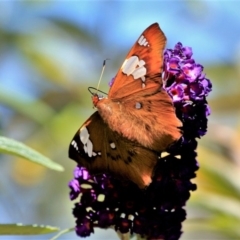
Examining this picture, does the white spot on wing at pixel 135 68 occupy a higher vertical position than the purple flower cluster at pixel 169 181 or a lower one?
higher

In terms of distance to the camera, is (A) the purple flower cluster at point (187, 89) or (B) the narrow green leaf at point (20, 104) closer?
(A) the purple flower cluster at point (187, 89)

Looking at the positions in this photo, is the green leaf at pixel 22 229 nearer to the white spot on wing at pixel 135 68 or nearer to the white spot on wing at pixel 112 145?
the white spot on wing at pixel 112 145

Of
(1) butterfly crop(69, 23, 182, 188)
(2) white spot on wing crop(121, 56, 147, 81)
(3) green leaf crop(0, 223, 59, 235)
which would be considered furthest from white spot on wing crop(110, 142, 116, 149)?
(3) green leaf crop(0, 223, 59, 235)

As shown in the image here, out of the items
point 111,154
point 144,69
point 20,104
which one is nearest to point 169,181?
point 111,154

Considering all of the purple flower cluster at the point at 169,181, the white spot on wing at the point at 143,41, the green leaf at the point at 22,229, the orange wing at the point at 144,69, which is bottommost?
the green leaf at the point at 22,229

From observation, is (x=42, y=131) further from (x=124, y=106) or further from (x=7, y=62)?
(x=124, y=106)

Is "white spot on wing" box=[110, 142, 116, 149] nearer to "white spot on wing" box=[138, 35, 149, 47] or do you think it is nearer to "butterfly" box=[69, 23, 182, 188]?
"butterfly" box=[69, 23, 182, 188]

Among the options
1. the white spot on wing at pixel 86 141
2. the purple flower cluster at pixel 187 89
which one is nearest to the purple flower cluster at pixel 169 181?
the purple flower cluster at pixel 187 89

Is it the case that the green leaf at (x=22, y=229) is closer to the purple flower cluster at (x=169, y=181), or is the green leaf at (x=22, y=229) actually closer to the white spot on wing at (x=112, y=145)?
the purple flower cluster at (x=169, y=181)
